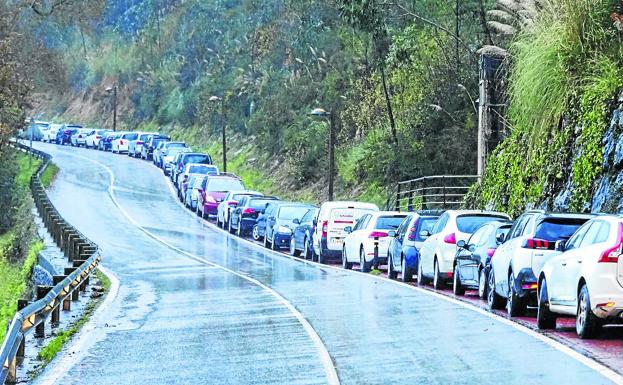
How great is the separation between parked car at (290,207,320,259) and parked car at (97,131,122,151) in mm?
56978

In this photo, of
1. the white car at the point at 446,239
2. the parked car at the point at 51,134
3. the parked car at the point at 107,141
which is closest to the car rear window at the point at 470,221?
the white car at the point at 446,239

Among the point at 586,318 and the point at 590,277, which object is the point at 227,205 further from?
the point at 590,277

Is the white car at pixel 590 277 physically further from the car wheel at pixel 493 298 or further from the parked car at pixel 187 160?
the parked car at pixel 187 160

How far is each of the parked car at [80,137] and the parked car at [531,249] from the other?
285ft

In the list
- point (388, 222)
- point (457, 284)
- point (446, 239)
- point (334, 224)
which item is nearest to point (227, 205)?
point (334, 224)

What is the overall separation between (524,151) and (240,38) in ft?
207

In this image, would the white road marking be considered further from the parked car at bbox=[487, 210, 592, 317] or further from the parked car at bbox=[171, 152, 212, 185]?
the parked car at bbox=[171, 152, 212, 185]

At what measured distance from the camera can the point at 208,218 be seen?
60.8 metres

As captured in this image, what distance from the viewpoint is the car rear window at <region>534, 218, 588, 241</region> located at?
19641 mm

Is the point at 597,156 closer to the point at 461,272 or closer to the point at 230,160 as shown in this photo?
the point at 461,272

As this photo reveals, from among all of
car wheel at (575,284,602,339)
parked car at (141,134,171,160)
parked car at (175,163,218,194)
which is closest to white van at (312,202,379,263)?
car wheel at (575,284,602,339)

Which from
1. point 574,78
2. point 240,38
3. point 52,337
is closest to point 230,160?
point 240,38

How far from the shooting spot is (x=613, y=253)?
53.4ft

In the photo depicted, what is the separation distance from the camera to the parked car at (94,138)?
10334 cm
